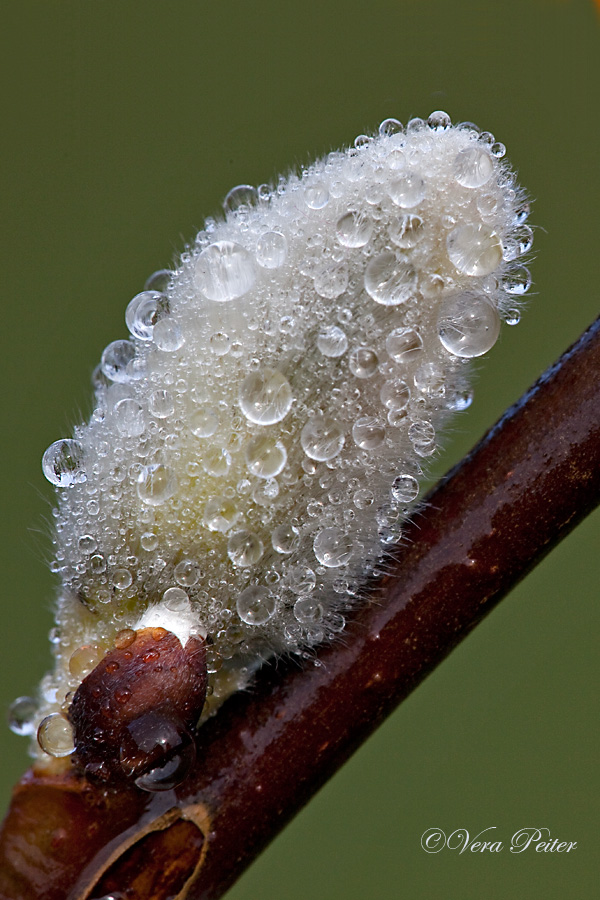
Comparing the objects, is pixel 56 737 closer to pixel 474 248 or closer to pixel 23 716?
pixel 23 716

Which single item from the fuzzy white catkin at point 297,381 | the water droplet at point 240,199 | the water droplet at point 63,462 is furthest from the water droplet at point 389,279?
the water droplet at point 63,462

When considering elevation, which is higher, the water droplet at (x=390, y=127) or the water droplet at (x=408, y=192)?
the water droplet at (x=390, y=127)

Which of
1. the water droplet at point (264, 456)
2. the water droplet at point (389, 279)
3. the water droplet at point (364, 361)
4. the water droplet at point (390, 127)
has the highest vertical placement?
the water droplet at point (390, 127)

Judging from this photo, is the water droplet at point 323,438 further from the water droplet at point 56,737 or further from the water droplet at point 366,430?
the water droplet at point 56,737

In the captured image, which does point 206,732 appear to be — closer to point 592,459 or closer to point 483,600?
point 483,600

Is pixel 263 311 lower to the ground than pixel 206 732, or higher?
higher

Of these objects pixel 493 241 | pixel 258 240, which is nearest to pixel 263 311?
pixel 258 240
